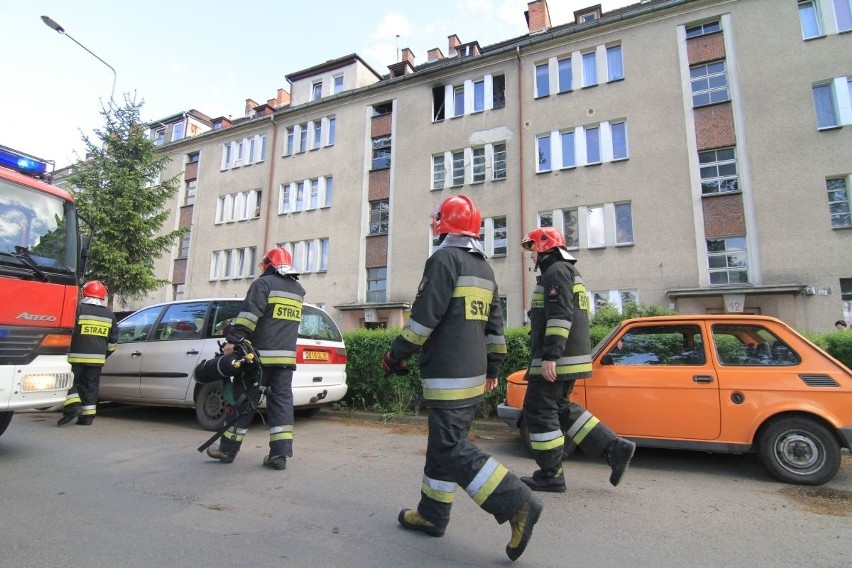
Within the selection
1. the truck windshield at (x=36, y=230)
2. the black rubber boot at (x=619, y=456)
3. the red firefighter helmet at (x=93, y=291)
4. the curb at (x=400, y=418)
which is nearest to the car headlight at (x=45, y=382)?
the truck windshield at (x=36, y=230)

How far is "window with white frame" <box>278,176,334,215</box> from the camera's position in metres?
24.1

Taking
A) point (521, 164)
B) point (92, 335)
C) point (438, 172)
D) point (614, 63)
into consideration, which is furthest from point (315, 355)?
point (614, 63)

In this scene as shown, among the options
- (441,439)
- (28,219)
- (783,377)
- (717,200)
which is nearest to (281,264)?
(28,219)

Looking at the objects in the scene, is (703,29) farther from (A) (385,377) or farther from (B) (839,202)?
(A) (385,377)

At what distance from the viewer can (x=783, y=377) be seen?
4.51m

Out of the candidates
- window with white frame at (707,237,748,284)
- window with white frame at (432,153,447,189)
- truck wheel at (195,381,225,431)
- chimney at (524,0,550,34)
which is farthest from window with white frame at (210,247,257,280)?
window with white frame at (707,237,748,284)

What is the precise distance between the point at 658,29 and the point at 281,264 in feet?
62.3

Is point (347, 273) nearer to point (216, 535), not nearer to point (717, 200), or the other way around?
point (717, 200)

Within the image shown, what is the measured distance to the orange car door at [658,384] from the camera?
4.65m

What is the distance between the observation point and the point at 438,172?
21.4 metres

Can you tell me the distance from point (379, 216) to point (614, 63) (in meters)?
11.7

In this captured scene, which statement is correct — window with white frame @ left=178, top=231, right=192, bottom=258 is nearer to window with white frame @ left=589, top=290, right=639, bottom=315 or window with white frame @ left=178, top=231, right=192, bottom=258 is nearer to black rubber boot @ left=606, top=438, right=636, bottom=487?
window with white frame @ left=589, top=290, right=639, bottom=315

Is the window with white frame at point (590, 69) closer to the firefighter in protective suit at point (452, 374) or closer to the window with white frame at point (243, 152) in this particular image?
the window with white frame at point (243, 152)

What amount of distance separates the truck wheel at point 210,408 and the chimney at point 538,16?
21.9 metres
